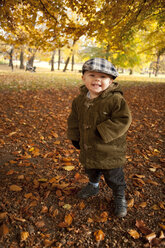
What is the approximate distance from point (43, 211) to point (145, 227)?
46.8 inches

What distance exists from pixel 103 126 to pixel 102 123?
3cm

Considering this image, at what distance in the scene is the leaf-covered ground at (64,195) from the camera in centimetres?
170

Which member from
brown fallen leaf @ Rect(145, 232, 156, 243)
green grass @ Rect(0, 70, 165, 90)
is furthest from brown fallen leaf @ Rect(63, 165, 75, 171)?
green grass @ Rect(0, 70, 165, 90)

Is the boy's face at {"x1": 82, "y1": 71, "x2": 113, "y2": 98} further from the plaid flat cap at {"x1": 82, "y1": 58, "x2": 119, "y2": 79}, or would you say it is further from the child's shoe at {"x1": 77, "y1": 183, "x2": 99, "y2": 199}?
the child's shoe at {"x1": 77, "y1": 183, "x2": 99, "y2": 199}

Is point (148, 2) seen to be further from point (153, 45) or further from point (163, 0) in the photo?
point (153, 45)

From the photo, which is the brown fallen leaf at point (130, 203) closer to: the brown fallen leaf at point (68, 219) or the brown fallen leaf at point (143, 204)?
the brown fallen leaf at point (143, 204)

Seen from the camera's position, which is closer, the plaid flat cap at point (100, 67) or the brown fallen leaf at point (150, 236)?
the plaid flat cap at point (100, 67)

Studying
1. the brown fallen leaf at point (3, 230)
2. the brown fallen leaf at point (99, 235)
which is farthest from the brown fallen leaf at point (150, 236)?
the brown fallen leaf at point (3, 230)

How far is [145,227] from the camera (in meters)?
1.82

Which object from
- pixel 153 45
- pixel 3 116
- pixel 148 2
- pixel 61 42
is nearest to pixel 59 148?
pixel 3 116

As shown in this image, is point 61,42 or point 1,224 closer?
point 1,224

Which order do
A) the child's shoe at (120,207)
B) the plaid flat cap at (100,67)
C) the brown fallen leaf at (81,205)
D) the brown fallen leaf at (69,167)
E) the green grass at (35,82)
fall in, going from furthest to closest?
the green grass at (35,82)
the brown fallen leaf at (69,167)
the brown fallen leaf at (81,205)
the child's shoe at (120,207)
the plaid flat cap at (100,67)

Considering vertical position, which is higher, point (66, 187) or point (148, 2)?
point (148, 2)

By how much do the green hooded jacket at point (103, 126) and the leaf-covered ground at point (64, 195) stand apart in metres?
0.71
